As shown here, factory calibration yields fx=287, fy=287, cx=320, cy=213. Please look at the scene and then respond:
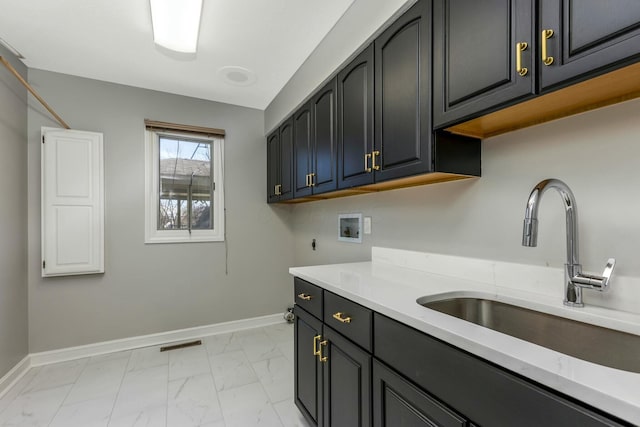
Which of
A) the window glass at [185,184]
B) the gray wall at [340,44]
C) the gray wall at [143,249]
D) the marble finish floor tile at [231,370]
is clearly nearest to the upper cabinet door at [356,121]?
the gray wall at [340,44]

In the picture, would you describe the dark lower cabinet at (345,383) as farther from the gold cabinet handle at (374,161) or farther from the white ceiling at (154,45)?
the white ceiling at (154,45)

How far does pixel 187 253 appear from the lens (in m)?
2.94

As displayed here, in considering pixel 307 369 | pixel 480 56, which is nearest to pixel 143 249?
pixel 307 369

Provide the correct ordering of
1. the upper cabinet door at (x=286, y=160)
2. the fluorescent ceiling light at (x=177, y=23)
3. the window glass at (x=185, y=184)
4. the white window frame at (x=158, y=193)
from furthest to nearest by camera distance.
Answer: the window glass at (x=185, y=184), the white window frame at (x=158, y=193), the upper cabinet door at (x=286, y=160), the fluorescent ceiling light at (x=177, y=23)

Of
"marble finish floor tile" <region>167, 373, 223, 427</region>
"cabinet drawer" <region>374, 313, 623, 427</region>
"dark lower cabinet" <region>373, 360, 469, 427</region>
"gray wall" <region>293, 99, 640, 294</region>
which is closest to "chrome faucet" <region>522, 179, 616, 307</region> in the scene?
"gray wall" <region>293, 99, 640, 294</region>

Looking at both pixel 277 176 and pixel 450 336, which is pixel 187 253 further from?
pixel 450 336

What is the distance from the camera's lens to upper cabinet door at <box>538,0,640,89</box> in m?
0.67

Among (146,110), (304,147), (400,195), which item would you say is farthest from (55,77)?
(400,195)

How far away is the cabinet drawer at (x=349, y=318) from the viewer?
1.09m

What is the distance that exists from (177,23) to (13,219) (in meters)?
1.91

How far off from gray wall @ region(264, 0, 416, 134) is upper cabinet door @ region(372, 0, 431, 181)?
102 millimetres

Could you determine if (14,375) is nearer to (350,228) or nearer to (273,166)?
(273,166)

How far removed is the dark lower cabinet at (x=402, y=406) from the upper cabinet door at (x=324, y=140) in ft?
3.91

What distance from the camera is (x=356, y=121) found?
167cm
